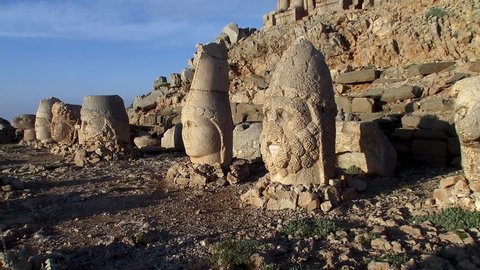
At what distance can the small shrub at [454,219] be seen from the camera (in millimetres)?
5344

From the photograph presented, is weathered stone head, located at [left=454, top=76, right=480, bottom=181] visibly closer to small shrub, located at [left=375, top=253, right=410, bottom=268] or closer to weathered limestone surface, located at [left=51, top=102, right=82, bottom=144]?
small shrub, located at [left=375, top=253, right=410, bottom=268]

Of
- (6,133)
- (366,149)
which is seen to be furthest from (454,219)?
(6,133)

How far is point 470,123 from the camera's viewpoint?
5934 mm

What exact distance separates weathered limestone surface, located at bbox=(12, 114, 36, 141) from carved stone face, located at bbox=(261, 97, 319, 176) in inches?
544

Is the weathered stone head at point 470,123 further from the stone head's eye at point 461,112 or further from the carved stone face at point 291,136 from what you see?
the carved stone face at point 291,136

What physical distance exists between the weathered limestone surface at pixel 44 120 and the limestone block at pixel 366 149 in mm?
11198

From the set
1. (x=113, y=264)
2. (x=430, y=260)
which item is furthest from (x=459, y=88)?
(x=113, y=264)

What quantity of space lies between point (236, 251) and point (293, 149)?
2288 millimetres

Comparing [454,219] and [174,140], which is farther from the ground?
[174,140]

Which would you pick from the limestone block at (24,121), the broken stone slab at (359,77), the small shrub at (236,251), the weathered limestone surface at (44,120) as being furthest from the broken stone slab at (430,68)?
the limestone block at (24,121)

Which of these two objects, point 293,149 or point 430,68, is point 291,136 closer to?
point 293,149

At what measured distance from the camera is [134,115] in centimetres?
2186

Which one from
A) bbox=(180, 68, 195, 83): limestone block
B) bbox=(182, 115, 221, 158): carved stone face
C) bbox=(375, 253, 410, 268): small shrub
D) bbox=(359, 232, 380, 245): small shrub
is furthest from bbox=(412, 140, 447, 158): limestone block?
bbox=(180, 68, 195, 83): limestone block

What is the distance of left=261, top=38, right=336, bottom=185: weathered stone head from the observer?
22.3ft
